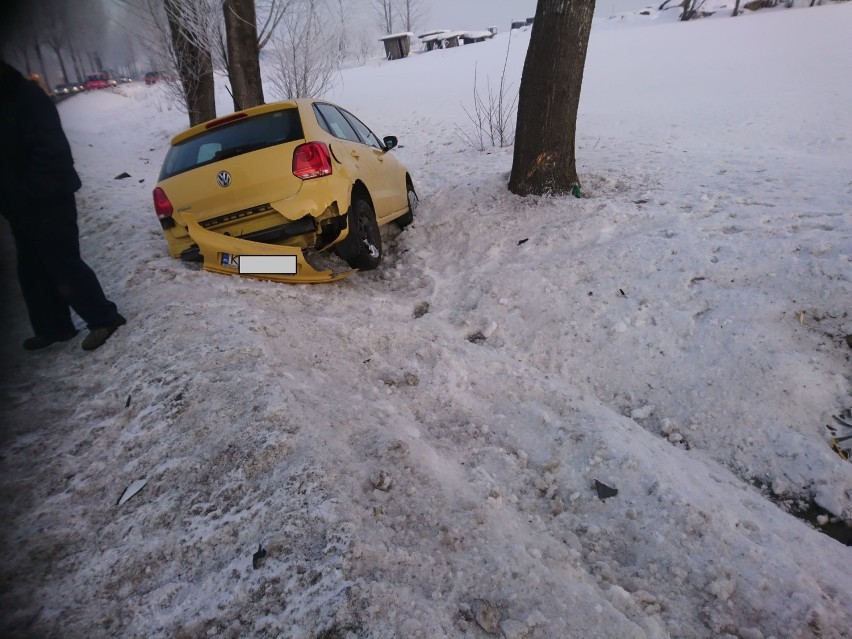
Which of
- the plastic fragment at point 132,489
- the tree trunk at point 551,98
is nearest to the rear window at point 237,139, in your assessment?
the tree trunk at point 551,98

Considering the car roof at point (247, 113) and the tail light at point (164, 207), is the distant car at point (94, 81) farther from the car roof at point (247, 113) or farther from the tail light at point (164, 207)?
the tail light at point (164, 207)

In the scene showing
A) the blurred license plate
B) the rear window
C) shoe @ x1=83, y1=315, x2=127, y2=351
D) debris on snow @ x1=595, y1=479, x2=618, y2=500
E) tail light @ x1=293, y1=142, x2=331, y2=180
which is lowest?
debris on snow @ x1=595, y1=479, x2=618, y2=500

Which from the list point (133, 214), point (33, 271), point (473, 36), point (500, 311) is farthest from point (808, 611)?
point (473, 36)

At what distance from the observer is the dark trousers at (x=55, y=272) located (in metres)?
3.04

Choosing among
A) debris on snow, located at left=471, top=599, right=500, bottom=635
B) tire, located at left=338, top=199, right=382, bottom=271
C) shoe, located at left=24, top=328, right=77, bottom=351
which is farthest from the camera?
tire, located at left=338, top=199, right=382, bottom=271

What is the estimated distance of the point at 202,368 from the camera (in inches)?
110

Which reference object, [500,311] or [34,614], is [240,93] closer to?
[500,311]

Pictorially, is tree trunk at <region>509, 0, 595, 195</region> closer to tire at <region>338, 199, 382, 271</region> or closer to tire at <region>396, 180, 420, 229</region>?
tire at <region>396, 180, 420, 229</region>

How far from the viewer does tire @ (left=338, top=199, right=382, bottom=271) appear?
4238 millimetres

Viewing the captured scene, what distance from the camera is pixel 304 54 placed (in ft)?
37.8

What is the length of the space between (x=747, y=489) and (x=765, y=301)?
151 cm

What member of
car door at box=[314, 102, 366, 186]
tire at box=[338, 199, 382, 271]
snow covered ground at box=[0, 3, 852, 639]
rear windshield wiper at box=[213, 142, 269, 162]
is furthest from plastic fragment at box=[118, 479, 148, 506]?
car door at box=[314, 102, 366, 186]

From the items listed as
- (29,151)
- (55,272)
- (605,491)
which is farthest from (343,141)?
(605,491)

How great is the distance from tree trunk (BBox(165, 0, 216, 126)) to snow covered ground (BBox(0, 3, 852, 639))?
6.69m
